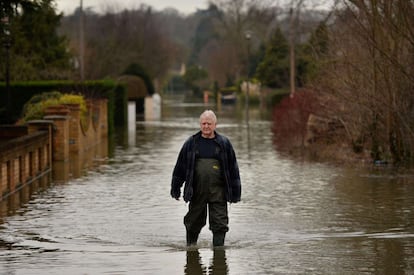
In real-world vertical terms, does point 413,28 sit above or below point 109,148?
above

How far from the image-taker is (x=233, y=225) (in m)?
14.5

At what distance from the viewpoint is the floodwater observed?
1105 cm

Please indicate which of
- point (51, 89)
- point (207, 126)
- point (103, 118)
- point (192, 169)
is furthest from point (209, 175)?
point (51, 89)

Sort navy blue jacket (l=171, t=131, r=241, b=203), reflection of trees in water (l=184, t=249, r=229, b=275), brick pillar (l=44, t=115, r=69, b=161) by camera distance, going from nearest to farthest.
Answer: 1. reflection of trees in water (l=184, t=249, r=229, b=275)
2. navy blue jacket (l=171, t=131, r=241, b=203)
3. brick pillar (l=44, t=115, r=69, b=161)

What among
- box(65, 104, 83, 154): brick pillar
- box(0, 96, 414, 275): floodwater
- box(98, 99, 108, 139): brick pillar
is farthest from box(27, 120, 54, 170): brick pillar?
box(98, 99, 108, 139): brick pillar

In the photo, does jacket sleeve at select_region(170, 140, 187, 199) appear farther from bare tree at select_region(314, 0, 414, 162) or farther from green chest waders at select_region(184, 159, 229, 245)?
bare tree at select_region(314, 0, 414, 162)

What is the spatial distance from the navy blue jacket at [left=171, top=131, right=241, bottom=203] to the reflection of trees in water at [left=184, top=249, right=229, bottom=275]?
0.61 metres

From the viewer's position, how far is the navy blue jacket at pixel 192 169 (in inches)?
466

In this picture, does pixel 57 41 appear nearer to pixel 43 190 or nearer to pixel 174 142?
pixel 174 142

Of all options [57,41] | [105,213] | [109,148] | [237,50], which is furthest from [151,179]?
[237,50]

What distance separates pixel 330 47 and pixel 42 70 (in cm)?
2811

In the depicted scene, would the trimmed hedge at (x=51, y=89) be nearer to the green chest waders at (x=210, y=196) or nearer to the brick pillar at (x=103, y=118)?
the brick pillar at (x=103, y=118)

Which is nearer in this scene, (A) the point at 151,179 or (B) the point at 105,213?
(B) the point at 105,213

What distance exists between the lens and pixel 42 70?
53344 mm
